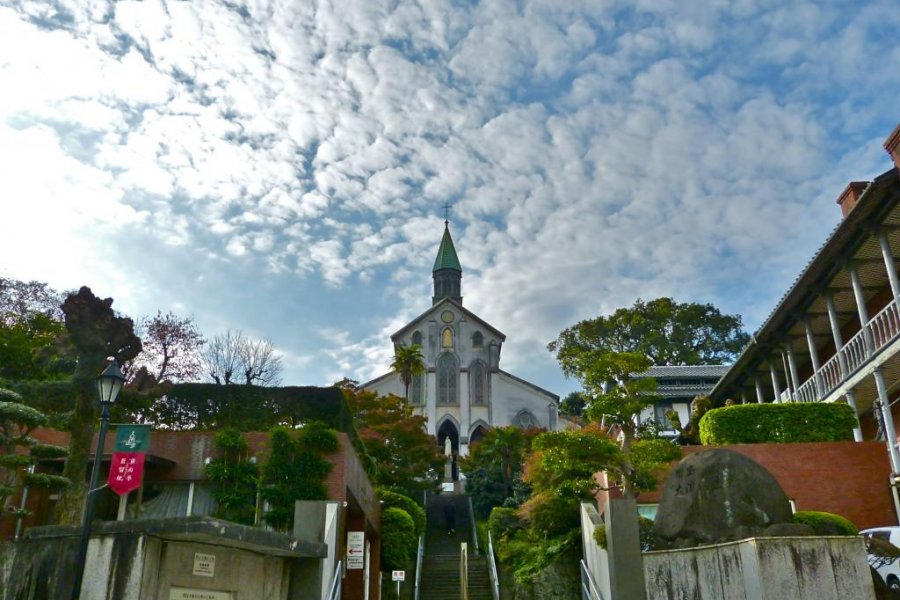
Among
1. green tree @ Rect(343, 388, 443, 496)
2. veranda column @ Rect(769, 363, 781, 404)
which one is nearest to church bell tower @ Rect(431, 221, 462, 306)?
green tree @ Rect(343, 388, 443, 496)

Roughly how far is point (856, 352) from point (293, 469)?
15.7m

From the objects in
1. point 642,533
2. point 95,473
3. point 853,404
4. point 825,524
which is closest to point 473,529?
point 853,404

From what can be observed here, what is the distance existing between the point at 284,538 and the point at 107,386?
127 inches

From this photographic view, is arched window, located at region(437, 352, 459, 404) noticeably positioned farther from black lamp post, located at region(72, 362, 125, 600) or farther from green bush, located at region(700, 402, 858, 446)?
black lamp post, located at region(72, 362, 125, 600)

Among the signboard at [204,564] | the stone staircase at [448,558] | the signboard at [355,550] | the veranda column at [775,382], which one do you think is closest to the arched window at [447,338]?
the stone staircase at [448,558]

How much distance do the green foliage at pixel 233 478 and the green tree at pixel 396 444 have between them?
17.0m

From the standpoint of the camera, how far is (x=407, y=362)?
5203cm

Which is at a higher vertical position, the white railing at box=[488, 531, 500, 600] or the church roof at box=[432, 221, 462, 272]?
the church roof at box=[432, 221, 462, 272]

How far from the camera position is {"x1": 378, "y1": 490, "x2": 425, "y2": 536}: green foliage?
26375 mm

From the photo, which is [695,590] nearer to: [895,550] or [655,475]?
[895,550]

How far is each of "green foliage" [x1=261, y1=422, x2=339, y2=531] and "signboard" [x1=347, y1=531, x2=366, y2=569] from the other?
185 cm

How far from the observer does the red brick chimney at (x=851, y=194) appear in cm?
2330

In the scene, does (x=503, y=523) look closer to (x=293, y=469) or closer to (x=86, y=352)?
(x=293, y=469)

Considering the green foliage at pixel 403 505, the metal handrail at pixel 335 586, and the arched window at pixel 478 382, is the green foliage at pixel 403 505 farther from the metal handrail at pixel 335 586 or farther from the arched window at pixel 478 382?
the arched window at pixel 478 382
